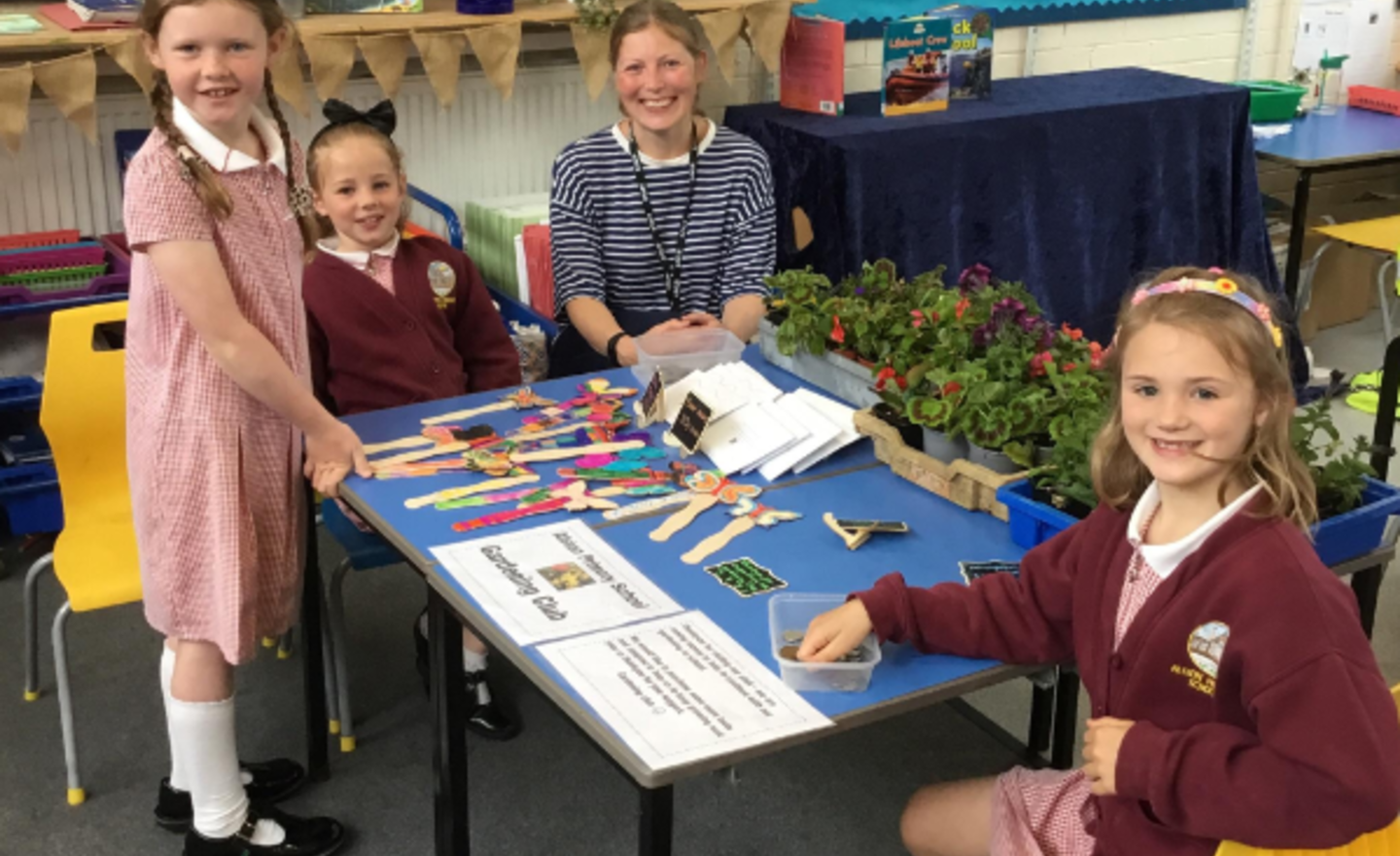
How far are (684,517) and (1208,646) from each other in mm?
750

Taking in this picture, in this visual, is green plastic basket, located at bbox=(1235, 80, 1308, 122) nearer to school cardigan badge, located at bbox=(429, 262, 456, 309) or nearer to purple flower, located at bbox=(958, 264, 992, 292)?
purple flower, located at bbox=(958, 264, 992, 292)

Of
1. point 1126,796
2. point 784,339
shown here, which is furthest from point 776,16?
point 1126,796

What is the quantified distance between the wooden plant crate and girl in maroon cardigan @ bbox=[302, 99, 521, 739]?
0.87 meters

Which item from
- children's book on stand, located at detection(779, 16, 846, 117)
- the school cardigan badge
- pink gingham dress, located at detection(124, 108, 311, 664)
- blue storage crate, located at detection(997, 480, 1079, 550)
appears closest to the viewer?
→ blue storage crate, located at detection(997, 480, 1079, 550)

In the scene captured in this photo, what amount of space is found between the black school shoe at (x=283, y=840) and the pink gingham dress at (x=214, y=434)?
295 millimetres

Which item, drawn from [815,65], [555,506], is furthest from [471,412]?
[815,65]

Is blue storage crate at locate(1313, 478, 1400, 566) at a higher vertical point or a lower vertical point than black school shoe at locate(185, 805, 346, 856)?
higher

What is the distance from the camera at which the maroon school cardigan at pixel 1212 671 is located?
1.34 meters

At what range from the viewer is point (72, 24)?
3418mm

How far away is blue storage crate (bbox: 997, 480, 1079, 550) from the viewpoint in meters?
1.82

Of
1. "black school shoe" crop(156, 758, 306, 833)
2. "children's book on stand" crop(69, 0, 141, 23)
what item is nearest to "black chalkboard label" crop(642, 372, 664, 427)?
"black school shoe" crop(156, 758, 306, 833)

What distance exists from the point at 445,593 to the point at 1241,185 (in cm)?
360

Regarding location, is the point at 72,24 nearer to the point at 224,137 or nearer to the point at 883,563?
the point at 224,137

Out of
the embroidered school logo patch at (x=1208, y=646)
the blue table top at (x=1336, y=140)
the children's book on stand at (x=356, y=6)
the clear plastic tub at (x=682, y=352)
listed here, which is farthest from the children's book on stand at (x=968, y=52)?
the embroidered school logo patch at (x=1208, y=646)
